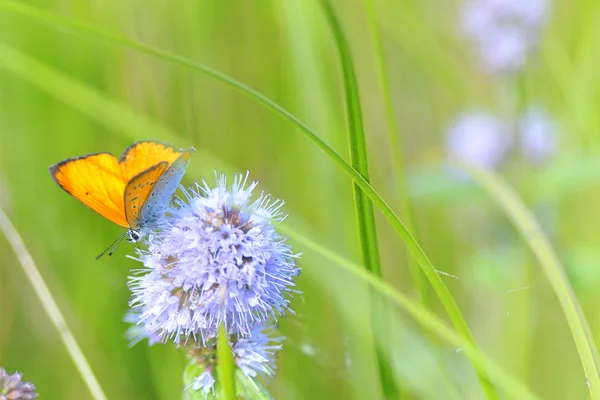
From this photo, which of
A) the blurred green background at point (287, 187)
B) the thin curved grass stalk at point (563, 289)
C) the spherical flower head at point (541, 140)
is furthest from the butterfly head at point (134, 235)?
the spherical flower head at point (541, 140)

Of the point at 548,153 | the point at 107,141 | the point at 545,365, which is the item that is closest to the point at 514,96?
the point at 548,153

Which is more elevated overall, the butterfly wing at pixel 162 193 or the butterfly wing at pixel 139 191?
the butterfly wing at pixel 162 193

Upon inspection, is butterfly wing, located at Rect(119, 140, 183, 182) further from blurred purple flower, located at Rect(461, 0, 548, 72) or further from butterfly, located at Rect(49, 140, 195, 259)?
blurred purple flower, located at Rect(461, 0, 548, 72)

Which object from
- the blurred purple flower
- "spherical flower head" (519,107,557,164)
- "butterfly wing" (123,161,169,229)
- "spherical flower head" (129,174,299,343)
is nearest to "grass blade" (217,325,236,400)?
"spherical flower head" (129,174,299,343)

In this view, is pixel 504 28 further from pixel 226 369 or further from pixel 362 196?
pixel 226 369

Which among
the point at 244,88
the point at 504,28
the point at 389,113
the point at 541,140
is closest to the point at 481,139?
the point at 541,140

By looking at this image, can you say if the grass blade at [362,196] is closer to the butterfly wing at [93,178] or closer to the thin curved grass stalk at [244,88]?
the thin curved grass stalk at [244,88]
